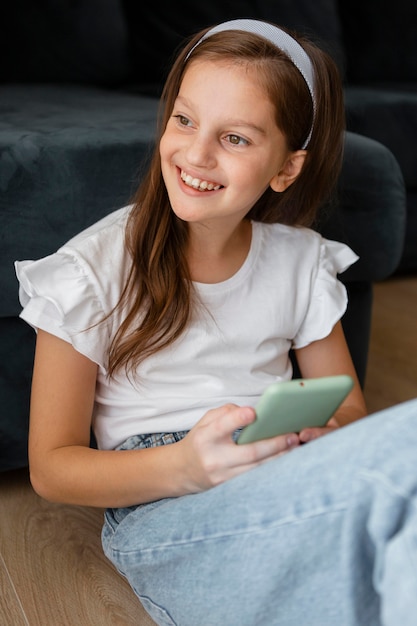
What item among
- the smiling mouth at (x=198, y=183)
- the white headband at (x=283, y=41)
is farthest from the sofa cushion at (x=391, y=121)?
the smiling mouth at (x=198, y=183)

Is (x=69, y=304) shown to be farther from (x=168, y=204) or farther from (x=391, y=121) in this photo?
(x=391, y=121)

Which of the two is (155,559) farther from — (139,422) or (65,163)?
(65,163)

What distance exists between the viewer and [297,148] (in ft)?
3.44

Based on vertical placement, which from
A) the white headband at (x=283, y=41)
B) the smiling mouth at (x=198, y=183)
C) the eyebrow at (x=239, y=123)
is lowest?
the smiling mouth at (x=198, y=183)

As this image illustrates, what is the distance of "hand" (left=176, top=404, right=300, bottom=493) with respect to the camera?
79cm

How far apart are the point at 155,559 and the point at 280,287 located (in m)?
0.40

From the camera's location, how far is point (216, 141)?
3.09 ft

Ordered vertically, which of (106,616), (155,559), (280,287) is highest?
(280,287)

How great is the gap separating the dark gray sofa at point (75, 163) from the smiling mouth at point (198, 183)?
0.24 meters

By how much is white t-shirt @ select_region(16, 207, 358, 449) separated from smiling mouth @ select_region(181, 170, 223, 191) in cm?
11

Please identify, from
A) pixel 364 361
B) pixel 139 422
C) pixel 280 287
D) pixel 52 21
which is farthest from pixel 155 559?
pixel 52 21

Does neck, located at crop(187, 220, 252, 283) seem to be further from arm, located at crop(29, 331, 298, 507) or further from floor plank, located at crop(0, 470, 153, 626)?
floor plank, located at crop(0, 470, 153, 626)

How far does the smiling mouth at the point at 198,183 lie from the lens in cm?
94

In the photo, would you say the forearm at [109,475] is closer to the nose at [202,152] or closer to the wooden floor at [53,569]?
the wooden floor at [53,569]
